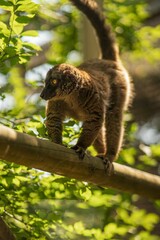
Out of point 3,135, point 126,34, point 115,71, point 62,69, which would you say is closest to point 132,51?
point 126,34

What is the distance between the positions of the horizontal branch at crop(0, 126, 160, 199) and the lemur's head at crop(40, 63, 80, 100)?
400mm

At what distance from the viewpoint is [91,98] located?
305 cm

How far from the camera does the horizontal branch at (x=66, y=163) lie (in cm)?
205

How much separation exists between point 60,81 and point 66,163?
60 centimetres

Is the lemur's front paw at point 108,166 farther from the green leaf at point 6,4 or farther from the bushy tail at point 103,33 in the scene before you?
the bushy tail at point 103,33

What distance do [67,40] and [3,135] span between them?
313cm

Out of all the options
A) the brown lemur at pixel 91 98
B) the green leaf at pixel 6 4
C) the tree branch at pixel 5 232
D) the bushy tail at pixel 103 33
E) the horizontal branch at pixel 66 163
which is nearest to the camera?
the horizontal branch at pixel 66 163

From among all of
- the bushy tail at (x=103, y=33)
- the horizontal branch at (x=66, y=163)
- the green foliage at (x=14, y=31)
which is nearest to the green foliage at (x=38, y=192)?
the green foliage at (x=14, y=31)

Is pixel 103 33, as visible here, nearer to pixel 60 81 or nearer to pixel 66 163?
pixel 60 81

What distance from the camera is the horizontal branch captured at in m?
2.05

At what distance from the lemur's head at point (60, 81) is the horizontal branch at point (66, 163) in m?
0.40

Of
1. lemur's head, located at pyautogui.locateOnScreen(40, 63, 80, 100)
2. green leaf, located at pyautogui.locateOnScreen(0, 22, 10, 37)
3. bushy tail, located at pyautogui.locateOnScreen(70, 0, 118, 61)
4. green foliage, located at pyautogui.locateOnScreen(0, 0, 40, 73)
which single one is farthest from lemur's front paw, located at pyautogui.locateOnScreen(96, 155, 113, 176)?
bushy tail, located at pyautogui.locateOnScreen(70, 0, 118, 61)

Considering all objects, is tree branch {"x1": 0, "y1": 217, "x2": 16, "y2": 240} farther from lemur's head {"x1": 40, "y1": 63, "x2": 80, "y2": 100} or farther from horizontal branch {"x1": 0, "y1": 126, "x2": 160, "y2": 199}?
lemur's head {"x1": 40, "y1": 63, "x2": 80, "y2": 100}

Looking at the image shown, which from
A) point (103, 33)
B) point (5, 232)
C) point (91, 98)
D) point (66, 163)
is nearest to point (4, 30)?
point (66, 163)
